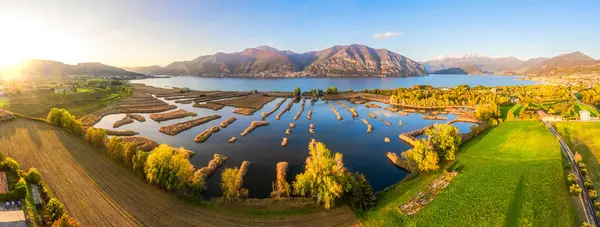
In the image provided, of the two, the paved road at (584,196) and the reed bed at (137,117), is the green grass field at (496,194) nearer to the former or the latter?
the paved road at (584,196)

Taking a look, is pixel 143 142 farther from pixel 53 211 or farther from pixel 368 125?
pixel 368 125

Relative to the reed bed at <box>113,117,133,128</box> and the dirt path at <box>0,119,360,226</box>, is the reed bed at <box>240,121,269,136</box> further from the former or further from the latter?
the reed bed at <box>113,117,133,128</box>

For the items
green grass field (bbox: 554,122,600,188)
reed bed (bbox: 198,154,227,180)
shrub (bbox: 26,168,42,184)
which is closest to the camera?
shrub (bbox: 26,168,42,184)

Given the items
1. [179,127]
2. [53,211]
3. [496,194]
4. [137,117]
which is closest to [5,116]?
[137,117]

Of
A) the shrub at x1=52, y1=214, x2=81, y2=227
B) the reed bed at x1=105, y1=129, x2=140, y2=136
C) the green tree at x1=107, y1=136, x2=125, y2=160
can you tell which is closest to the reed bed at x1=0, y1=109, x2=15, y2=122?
the reed bed at x1=105, y1=129, x2=140, y2=136

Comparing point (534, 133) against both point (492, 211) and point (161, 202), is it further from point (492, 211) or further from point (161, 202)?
point (161, 202)

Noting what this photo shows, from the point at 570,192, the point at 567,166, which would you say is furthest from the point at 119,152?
the point at 567,166

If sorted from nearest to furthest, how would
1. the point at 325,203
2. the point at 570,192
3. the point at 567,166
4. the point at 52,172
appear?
the point at 325,203
the point at 570,192
the point at 52,172
the point at 567,166
